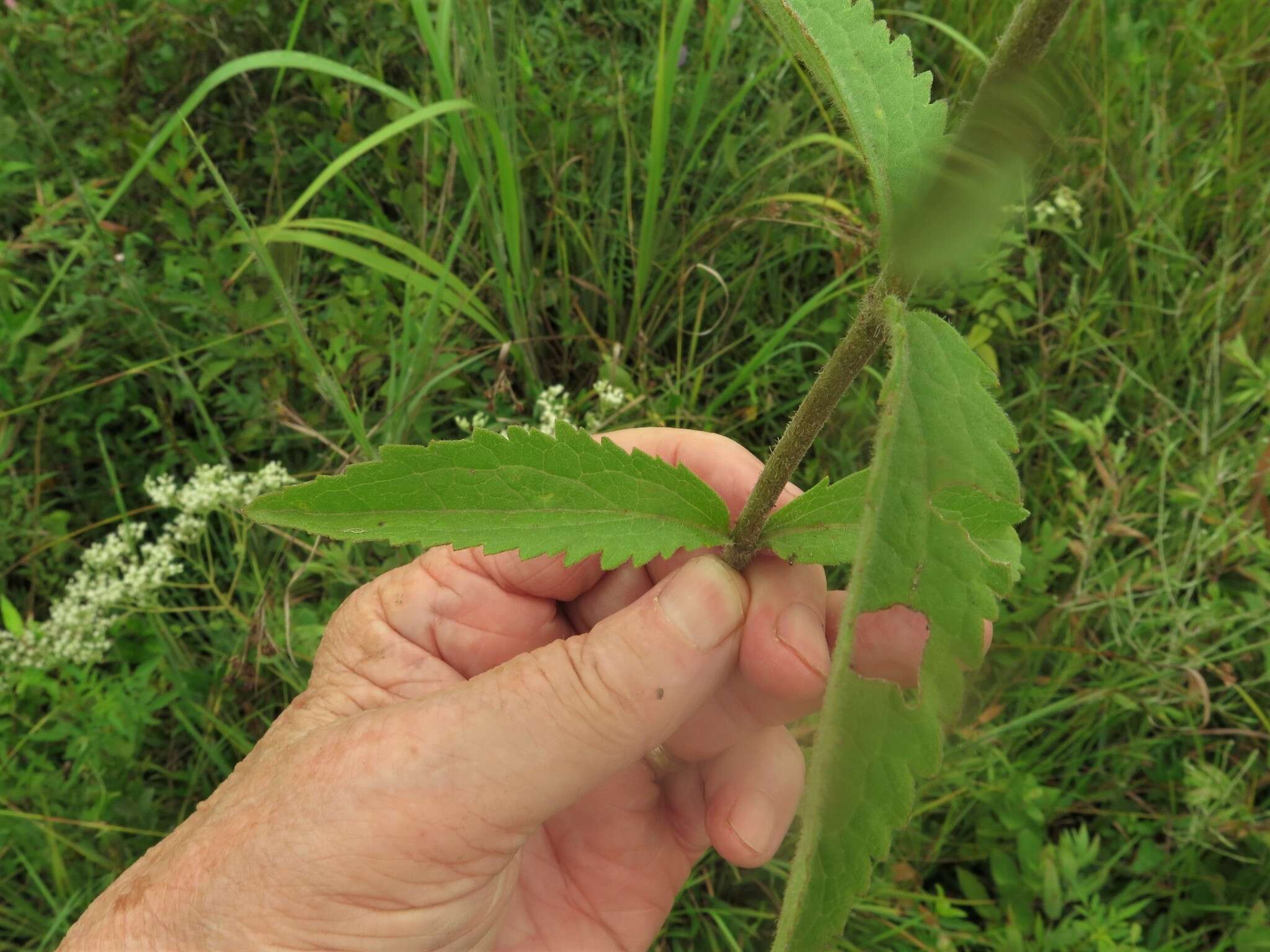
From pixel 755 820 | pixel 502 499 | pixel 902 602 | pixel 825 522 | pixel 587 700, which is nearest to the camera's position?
pixel 902 602

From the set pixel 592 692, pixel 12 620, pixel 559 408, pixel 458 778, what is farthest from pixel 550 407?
pixel 12 620

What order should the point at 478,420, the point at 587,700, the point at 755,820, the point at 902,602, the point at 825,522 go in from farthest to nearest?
1. the point at 478,420
2. the point at 755,820
3. the point at 587,700
4. the point at 825,522
5. the point at 902,602

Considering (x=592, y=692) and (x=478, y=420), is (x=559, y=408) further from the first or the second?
(x=592, y=692)

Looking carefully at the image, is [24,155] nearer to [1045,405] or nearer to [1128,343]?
[1045,405]

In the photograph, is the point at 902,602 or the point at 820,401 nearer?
the point at 902,602

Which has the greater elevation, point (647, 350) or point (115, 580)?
point (647, 350)

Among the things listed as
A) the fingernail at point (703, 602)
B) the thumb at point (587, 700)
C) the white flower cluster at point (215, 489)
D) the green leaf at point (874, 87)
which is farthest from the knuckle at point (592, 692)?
the white flower cluster at point (215, 489)

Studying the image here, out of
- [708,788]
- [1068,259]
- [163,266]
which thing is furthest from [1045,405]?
[163,266]
